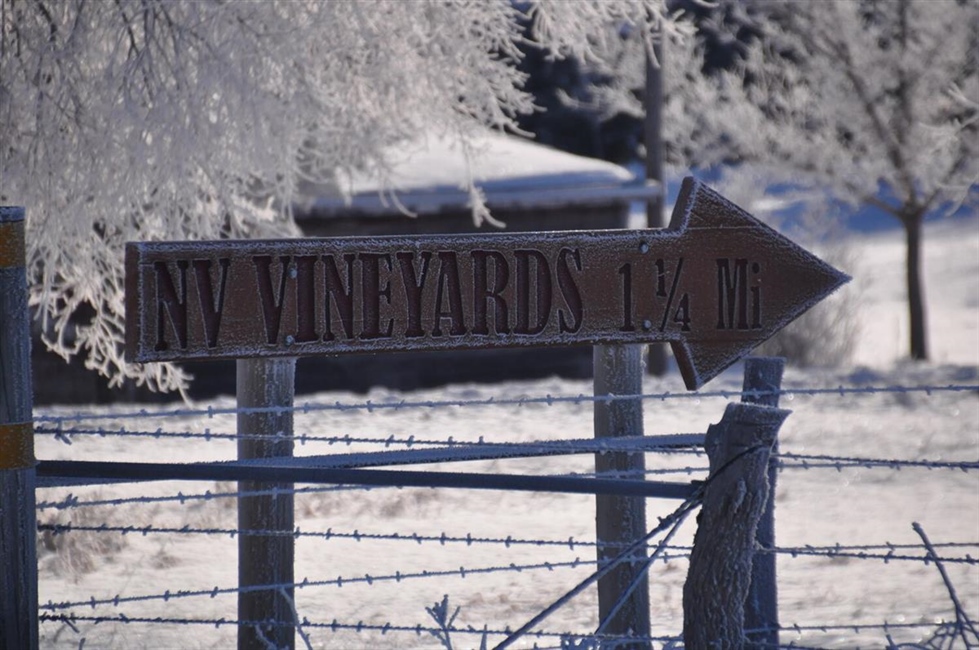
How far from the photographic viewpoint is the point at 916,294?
52.6ft

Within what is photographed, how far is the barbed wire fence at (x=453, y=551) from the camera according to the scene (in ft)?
10.9

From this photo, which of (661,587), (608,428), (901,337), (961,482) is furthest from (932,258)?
(608,428)

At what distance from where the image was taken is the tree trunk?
15.9m

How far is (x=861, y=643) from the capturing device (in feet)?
16.1

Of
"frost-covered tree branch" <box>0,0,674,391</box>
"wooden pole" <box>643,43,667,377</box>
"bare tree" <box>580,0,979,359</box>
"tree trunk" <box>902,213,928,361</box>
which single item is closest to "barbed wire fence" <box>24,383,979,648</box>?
"frost-covered tree branch" <box>0,0,674,391</box>

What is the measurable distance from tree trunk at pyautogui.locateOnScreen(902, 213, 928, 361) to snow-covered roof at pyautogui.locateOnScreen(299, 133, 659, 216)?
4343 mm

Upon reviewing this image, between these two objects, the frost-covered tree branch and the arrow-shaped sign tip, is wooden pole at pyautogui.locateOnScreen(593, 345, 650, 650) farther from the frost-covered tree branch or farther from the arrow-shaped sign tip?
the frost-covered tree branch

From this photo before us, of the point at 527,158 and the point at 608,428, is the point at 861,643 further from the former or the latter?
the point at 527,158

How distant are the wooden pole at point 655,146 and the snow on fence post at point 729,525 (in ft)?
37.1

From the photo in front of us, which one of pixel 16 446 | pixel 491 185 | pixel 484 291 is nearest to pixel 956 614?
pixel 484 291

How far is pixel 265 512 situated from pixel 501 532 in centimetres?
330

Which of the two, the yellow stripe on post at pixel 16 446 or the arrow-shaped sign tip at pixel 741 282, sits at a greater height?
the arrow-shaped sign tip at pixel 741 282

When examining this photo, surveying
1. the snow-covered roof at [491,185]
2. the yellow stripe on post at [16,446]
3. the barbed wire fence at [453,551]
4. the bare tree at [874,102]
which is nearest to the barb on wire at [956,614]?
the barbed wire fence at [453,551]

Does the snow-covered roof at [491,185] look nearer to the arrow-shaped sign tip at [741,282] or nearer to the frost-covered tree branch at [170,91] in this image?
the frost-covered tree branch at [170,91]
